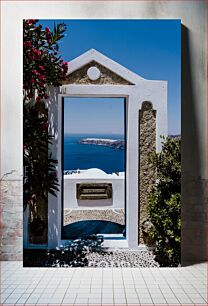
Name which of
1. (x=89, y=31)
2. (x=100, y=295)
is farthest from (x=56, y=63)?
(x=100, y=295)

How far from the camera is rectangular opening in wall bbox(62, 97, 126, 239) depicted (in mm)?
4195

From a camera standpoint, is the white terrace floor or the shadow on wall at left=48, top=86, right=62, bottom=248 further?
the shadow on wall at left=48, top=86, right=62, bottom=248

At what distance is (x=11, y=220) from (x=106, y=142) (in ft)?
4.30

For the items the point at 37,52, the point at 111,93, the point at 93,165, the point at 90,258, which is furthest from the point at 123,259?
the point at 37,52

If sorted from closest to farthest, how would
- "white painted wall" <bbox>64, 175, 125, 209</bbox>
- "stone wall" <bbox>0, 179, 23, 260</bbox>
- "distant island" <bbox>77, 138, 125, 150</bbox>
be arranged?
1. "distant island" <bbox>77, 138, 125, 150</bbox>
2. "white painted wall" <bbox>64, 175, 125, 209</bbox>
3. "stone wall" <bbox>0, 179, 23, 260</bbox>

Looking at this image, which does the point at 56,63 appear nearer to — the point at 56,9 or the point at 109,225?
the point at 56,9

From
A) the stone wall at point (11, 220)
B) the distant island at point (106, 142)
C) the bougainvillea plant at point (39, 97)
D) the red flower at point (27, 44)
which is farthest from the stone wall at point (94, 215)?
the red flower at point (27, 44)

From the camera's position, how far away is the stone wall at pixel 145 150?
14.3 feet

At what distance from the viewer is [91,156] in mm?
4152

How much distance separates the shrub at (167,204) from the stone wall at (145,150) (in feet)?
0.18

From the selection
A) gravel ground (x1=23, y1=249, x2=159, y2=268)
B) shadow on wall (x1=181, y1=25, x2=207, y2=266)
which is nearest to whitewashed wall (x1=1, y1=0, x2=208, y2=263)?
shadow on wall (x1=181, y1=25, x2=207, y2=266)

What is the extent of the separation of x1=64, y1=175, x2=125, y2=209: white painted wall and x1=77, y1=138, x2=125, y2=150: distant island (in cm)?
33

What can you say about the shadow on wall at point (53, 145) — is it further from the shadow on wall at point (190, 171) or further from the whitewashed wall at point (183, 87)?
the shadow on wall at point (190, 171)

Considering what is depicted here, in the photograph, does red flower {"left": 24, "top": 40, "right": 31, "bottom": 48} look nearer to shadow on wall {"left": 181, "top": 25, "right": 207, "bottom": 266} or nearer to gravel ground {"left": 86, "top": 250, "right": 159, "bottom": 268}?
shadow on wall {"left": 181, "top": 25, "right": 207, "bottom": 266}
